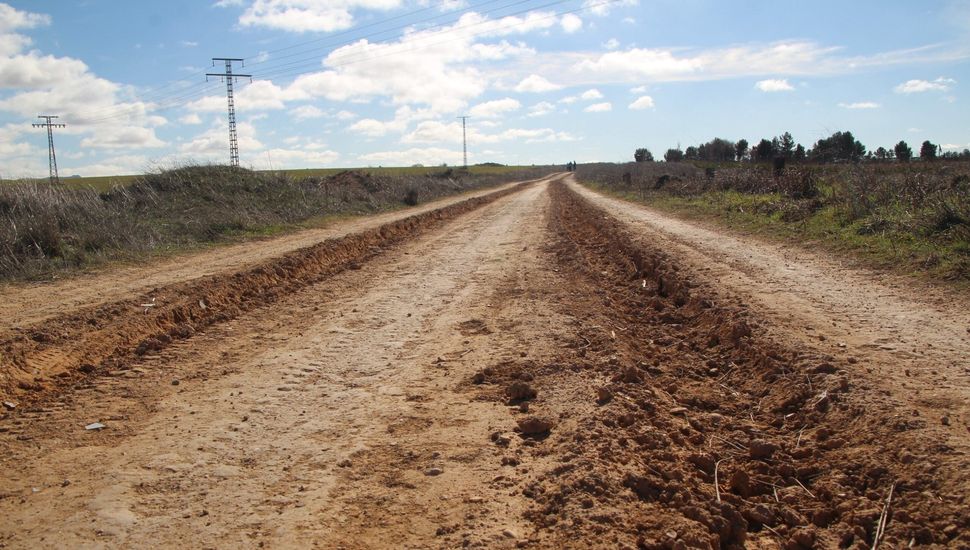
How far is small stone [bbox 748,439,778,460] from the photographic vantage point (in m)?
3.86

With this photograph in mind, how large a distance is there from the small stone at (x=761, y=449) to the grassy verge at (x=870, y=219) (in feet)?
16.0

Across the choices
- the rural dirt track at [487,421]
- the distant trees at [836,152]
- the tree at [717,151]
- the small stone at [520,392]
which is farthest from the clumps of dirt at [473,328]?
the tree at [717,151]

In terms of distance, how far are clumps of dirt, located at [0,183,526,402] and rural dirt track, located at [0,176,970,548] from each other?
0.04 m

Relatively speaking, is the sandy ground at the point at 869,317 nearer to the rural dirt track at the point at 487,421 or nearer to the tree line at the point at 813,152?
the rural dirt track at the point at 487,421

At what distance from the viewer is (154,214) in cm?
1708

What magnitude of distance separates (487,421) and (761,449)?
5.49 ft

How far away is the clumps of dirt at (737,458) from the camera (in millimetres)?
3021

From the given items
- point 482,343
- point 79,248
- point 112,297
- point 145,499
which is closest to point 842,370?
point 482,343

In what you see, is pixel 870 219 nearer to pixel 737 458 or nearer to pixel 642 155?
pixel 737 458

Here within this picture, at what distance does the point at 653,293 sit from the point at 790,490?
5.32 meters

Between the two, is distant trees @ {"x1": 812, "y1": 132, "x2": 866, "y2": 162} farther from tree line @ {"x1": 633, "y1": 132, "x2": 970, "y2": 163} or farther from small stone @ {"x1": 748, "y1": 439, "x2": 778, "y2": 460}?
small stone @ {"x1": 748, "y1": 439, "x2": 778, "y2": 460}

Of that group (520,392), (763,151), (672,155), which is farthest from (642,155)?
(520,392)

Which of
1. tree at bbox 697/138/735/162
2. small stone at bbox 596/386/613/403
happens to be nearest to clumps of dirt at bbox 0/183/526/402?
small stone at bbox 596/386/613/403

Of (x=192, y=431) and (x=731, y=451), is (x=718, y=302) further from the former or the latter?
(x=192, y=431)
